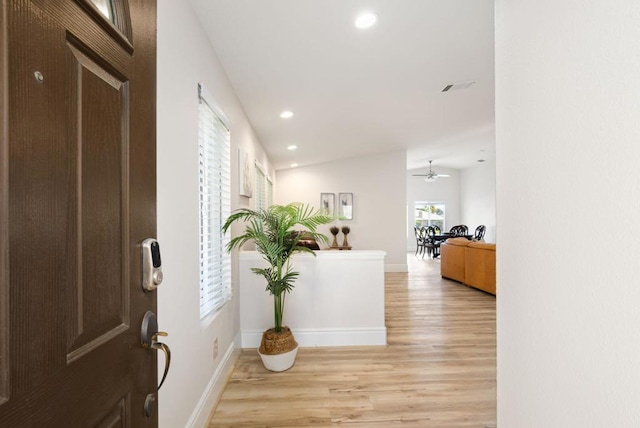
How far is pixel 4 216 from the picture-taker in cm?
43

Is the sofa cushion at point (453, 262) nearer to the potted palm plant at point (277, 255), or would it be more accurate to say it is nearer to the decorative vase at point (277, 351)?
the potted palm plant at point (277, 255)

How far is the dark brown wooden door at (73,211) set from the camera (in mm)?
440

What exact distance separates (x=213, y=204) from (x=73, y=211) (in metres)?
1.75

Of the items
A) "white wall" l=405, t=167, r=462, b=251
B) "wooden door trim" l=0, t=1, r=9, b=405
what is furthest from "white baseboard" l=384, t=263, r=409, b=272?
"wooden door trim" l=0, t=1, r=9, b=405

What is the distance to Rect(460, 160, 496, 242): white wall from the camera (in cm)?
986

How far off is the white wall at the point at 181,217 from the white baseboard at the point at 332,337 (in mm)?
832

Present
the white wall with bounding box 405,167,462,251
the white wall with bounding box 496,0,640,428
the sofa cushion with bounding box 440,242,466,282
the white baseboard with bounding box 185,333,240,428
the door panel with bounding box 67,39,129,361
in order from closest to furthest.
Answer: the door panel with bounding box 67,39,129,361, the white wall with bounding box 496,0,640,428, the white baseboard with bounding box 185,333,240,428, the sofa cushion with bounding box 440,242,466,282, the white wall with bounding box 405,167,462,251

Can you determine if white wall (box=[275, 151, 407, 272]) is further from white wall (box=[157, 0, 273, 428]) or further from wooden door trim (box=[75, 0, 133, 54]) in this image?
wooden door trim (box=[75, 0, 133, 54])

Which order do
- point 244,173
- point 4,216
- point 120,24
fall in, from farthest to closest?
point 244,173 → point 120,24 → point 4,216

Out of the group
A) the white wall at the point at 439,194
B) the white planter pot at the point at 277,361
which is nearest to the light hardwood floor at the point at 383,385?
the white planter pot at the point at 277,361

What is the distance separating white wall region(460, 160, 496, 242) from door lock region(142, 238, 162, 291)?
33.8 ft

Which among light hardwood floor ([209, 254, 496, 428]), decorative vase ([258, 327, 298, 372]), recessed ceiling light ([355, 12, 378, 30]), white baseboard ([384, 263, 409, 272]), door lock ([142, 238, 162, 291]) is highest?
recessed ceiling light ([355, 12, 378, 30])

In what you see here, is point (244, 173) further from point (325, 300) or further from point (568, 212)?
point (568, 212)

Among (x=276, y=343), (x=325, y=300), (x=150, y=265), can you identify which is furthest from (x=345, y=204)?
(x=150, y=265)
